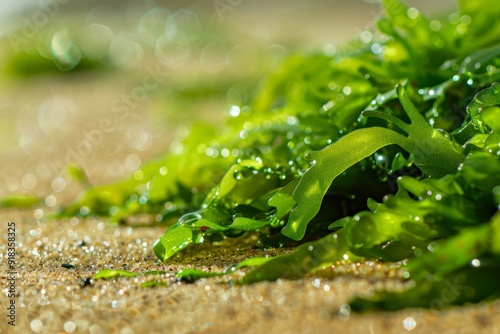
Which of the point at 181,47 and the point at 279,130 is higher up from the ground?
the point at 279,130

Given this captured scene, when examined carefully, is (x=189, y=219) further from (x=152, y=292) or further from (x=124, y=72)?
(x=124, y=72)

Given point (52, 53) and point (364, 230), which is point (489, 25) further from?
point (52, 53)

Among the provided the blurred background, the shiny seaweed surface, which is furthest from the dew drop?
the blurred background

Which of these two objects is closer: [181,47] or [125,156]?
[125,156]

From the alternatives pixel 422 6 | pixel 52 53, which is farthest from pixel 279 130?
pixel 422 6

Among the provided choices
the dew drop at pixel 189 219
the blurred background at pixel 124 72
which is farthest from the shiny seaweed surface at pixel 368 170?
the blurred background at pixel 124 72

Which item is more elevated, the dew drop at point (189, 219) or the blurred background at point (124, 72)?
the dew drop at point (189, 219)

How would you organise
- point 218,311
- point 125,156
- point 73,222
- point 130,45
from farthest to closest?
point 130,45
point 125,156
point 73,222
point 218,311

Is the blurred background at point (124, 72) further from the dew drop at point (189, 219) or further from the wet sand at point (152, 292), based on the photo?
the dew drop at point (189, 219)

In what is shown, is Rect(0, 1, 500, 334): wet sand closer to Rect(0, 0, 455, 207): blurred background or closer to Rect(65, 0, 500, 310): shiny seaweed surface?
Rect(65, 0, 500, 310): shiny seaweed surface
